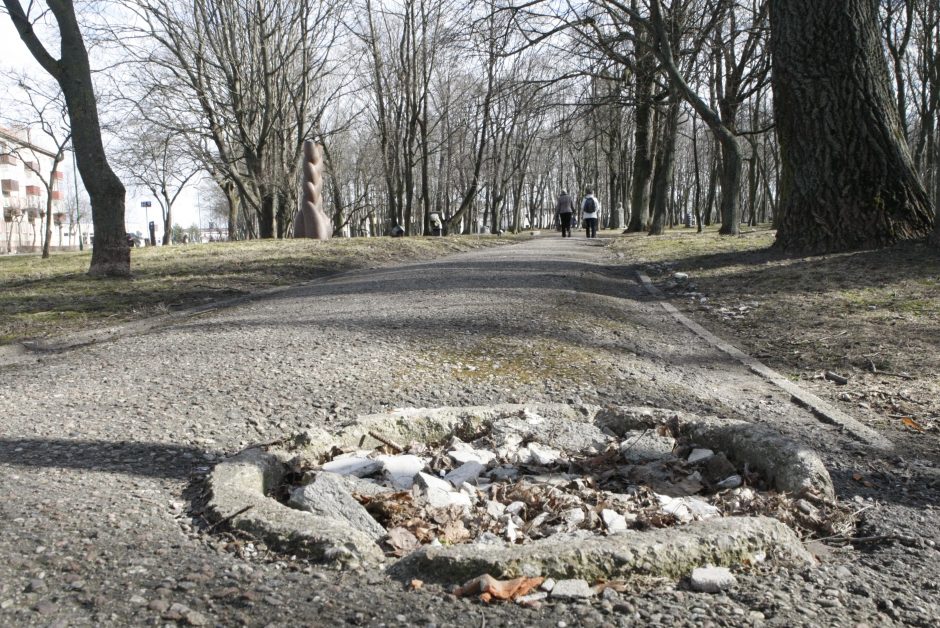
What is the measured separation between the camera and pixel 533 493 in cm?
277

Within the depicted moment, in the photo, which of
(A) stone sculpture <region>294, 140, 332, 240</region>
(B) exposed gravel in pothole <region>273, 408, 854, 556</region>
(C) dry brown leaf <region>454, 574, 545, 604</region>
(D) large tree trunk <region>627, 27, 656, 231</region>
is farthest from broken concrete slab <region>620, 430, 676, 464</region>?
(A) stone sculpture <region>294, 140, 332, 240</region>

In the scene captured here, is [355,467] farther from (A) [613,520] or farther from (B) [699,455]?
(B) [699,455]

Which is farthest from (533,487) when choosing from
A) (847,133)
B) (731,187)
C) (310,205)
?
(310,205)

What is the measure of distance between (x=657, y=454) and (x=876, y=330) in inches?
149

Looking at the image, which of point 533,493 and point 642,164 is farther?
point 642,164

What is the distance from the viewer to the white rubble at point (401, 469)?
114 inches

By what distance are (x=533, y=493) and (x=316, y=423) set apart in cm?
142

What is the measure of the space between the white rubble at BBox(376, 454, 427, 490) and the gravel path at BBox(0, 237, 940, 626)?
75 centimetres

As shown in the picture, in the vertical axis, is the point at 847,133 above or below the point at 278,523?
above

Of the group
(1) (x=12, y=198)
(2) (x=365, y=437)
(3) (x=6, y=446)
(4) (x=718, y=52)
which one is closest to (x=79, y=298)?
(3) (x=6, y=446)

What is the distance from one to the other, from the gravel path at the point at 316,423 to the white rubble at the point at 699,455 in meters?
0.56

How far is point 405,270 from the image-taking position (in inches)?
461

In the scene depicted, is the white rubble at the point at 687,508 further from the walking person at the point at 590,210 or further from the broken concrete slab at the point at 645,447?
the walking person at the point at 590,210

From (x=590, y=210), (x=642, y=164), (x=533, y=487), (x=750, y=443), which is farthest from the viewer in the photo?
(x=642, y=164)
